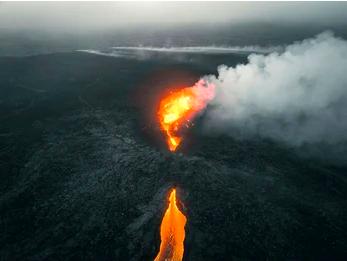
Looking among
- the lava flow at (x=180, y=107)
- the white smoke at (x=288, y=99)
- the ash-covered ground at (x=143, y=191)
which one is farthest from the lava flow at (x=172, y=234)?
the white smoke at (x=288, y=99)

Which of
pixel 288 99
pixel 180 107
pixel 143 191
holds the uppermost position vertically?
pixel 288 99

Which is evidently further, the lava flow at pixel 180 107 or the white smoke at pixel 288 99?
the white smoke at pixel 288 99

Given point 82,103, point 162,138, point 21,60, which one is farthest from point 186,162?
point 21,60

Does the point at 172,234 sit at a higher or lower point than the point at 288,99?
lower

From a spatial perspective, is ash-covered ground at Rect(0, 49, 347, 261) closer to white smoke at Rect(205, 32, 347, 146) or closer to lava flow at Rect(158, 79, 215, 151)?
lava flow at Rect(158, 79, 215, 151)

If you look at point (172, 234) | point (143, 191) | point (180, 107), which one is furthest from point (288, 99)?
point (172, 234)

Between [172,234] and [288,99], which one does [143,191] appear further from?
[288,99]

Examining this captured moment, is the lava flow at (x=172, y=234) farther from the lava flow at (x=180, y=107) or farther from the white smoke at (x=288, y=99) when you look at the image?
the white smoke at (x=288, y=99)
